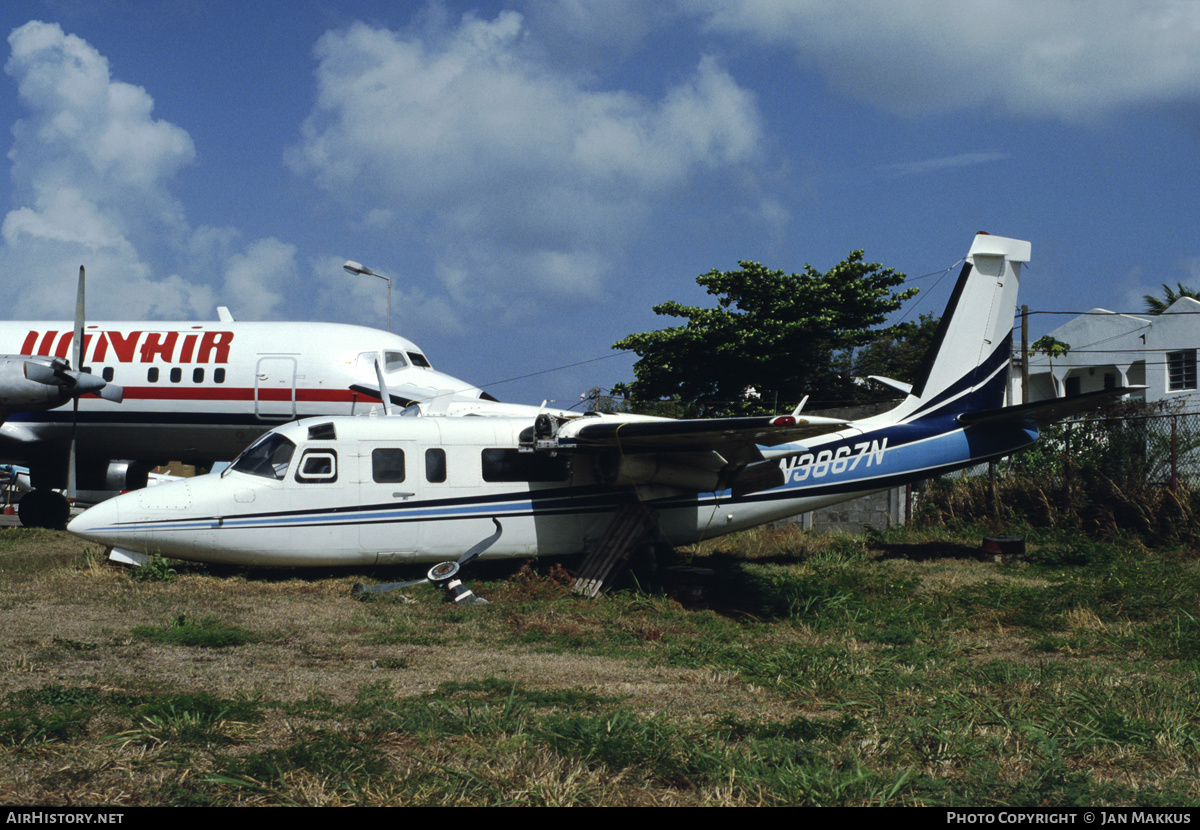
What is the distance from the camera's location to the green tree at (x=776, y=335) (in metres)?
33.4

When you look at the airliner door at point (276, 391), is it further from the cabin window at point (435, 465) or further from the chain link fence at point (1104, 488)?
the chain link fence at point (1104, 488)

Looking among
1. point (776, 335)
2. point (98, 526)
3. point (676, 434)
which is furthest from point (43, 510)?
point (776, 335)

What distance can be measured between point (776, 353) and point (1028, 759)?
29.4 meters

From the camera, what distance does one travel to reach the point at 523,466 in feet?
38.3

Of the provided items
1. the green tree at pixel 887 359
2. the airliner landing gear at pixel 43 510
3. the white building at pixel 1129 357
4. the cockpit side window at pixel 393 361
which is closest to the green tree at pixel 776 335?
the green tree at pixel 887 359

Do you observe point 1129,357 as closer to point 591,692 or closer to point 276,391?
point 276,391

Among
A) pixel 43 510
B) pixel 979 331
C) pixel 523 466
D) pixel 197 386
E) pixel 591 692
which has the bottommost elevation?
pixel 591 692

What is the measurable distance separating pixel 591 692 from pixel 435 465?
570 cm

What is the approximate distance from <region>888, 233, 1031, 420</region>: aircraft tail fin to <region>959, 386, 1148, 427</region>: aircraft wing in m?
0.47

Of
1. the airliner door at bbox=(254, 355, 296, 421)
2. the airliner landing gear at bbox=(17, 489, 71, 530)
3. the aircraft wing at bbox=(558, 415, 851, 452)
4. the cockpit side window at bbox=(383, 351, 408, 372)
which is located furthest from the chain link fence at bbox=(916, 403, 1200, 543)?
the airliner landing gear at bbox=(17, 489, 71, 530)

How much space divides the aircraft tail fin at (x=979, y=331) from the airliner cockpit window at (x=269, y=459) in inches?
366

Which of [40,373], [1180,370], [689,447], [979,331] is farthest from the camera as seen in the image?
[1180,370]

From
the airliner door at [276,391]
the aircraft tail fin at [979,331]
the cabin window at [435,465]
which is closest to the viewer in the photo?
the cabin window at [435,465]
